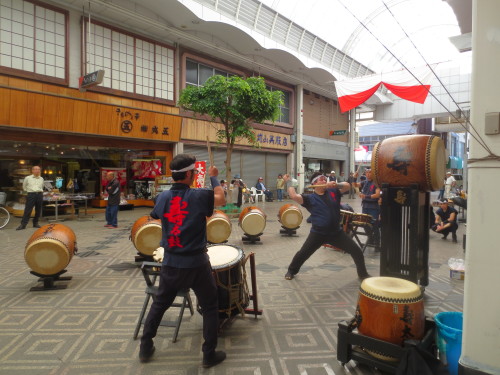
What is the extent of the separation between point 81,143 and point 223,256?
1059 cm

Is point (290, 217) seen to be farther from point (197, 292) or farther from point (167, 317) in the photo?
point (197, 292)

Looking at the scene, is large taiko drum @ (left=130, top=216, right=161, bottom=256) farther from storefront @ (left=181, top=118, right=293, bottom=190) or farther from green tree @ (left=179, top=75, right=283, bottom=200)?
storefront @ (left=181, top=118, right=293, bottom=190)

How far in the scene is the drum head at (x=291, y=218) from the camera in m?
8.70

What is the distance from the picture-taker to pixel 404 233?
13.9 ft

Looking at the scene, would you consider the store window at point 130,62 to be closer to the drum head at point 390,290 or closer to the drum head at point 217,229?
the drum head at point 217,229

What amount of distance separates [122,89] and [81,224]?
16.7 feet

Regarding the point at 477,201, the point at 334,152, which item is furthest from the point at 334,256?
the point at 334,152

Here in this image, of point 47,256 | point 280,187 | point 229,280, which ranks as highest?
point 280,187

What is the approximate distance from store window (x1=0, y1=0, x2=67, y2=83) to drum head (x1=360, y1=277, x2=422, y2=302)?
1123 centimetres

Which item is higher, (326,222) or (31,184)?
(31,184)

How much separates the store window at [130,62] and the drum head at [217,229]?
25.9 ft

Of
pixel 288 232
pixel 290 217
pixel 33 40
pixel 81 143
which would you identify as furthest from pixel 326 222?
pixel 33 40

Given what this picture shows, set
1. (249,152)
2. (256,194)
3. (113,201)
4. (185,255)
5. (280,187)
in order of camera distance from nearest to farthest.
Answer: (185,255) < (113,201) < (256,194) < (249,152) < (280,187)

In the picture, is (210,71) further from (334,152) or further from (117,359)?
(117,359)
